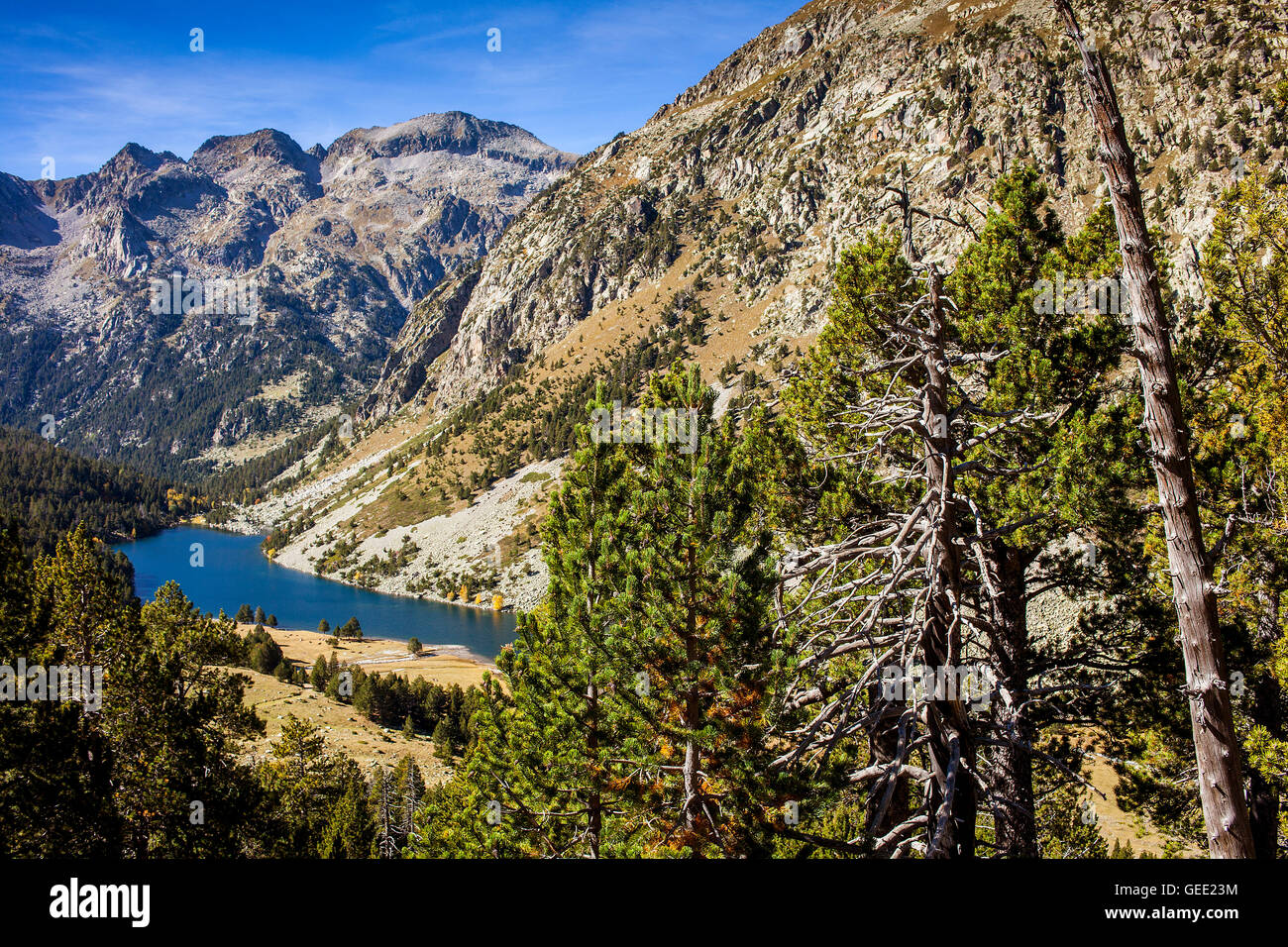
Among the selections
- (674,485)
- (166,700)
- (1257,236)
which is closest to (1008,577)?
(674,485)

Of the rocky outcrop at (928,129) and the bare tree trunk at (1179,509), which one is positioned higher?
the rocky outcrop at (928,129)

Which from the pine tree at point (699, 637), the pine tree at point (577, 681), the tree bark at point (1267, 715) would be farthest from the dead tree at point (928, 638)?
the tree bark at point (1267, 715)

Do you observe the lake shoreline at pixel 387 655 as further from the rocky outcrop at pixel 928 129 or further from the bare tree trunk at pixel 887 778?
the rocky outcrop at pixel 928 129

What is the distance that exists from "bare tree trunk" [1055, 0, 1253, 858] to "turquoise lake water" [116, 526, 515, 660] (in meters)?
89.9

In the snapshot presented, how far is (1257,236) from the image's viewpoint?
10883 millimetres

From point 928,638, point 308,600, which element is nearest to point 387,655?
point 308,600

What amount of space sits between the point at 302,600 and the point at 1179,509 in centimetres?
14010

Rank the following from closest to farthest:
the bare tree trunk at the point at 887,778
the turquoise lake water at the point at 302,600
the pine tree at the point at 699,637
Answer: the bare tree trunk at the point at 887,778
the pine tree at the point at 699,637
the turquoise lake water at the point at 302,600

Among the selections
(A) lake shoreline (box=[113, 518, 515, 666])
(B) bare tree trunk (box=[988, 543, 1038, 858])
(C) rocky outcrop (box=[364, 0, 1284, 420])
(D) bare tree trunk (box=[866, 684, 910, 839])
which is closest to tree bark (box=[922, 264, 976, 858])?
(D) bare tree trunk (box=[866, 684, 910, 839])

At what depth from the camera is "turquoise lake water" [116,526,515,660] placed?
99.5 meters

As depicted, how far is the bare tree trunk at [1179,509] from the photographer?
150 inches

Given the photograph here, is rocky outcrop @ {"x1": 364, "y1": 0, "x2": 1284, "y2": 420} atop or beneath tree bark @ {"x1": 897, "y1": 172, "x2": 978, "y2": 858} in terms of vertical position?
atop

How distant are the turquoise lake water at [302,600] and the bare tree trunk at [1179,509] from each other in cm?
8988

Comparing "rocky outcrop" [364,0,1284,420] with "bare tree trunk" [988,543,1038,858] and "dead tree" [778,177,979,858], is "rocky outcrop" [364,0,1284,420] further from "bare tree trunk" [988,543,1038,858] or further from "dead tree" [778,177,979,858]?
"dead tree" [778,177,979,858]
